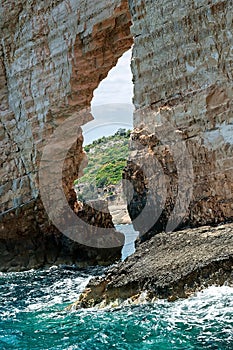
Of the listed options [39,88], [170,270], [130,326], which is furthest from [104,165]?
[130,326]

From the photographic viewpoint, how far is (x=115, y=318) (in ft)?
26.5

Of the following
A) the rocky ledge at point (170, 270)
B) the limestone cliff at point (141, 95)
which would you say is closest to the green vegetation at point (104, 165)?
the limestone cliff at point (141, 95)

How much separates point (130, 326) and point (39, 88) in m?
10.6

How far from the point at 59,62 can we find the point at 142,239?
278 inches

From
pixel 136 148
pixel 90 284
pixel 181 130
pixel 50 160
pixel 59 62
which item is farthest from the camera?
pixel 50 160

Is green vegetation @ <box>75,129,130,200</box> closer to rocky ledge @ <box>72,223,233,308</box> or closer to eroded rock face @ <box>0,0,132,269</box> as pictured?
eroded rock face @ <box>0,0,132,269</box>

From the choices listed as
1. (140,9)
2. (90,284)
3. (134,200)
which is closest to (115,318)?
(90,284)

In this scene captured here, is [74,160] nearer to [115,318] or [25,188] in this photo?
[25,188]

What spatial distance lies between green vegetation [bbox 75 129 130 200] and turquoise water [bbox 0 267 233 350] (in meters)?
39.1

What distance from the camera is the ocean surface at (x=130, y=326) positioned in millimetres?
6832

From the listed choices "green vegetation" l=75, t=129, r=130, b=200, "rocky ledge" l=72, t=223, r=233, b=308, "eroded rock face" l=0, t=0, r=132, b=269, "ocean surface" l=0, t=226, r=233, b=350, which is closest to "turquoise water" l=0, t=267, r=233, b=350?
"ocean surface" l=0, t=226, r=233, b=350

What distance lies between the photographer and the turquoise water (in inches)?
269

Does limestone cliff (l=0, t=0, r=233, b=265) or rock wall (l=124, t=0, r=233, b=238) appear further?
limestone cliff (l=0, t=0, r=233, b=265)

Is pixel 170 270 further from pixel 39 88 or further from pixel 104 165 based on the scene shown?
pixel 104 165
